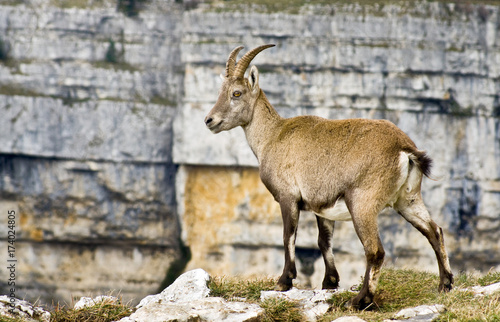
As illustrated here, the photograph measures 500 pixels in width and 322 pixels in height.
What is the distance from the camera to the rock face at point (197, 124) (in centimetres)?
2867

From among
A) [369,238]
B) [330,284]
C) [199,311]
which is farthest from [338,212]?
[199,311]

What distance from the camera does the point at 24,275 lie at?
1192 inches

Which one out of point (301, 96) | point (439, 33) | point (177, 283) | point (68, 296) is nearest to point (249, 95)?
point (177, 283)

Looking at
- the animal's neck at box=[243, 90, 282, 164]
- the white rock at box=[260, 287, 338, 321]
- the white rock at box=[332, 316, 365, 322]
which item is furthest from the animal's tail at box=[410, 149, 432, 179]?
the animal's neck at box=[243, 90, 282, 164]

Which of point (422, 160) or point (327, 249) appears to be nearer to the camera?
point (422, 160)

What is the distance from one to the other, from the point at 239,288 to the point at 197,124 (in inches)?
771

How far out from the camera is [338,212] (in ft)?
30.0

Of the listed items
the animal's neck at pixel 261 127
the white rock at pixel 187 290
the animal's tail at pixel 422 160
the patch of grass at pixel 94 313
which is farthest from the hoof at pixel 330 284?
the patch of grass at pixel 94 313

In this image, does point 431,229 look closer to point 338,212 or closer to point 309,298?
point 338,212

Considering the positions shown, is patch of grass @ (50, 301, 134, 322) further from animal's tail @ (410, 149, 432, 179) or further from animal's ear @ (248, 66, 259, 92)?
animal's tail @ (410, 149, 432, 179)

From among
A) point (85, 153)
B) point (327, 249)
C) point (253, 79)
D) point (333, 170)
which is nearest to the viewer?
point (333, 170)

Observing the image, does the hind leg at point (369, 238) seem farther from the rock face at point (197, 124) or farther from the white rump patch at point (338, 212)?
the rock face at point (197, 124)

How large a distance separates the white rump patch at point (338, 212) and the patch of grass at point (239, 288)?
5.65 feet

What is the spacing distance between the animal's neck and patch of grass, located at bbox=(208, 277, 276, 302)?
2092mm
